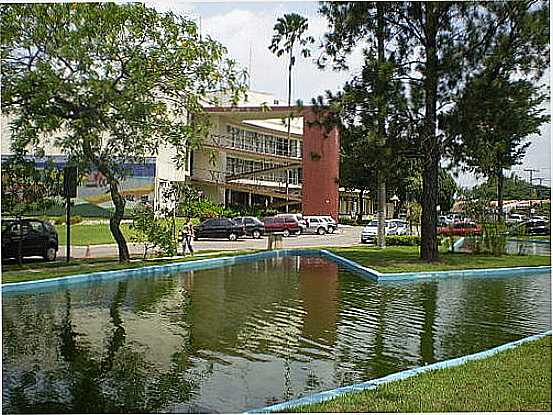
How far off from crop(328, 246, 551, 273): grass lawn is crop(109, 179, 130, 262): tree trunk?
16.5 ft

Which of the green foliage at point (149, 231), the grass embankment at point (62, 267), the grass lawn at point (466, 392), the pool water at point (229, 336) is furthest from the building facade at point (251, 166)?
the grass lawn at point (466, 392)

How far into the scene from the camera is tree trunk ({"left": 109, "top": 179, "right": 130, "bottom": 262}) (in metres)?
12.3

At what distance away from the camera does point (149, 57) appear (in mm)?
10422

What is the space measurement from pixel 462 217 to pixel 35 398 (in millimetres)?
14809

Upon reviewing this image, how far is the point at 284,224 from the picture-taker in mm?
25219

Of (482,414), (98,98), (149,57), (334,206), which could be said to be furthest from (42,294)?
(334,206)

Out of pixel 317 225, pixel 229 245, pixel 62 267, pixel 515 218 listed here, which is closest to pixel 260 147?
pixel 317 225

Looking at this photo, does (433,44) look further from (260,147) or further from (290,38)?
(260,147)

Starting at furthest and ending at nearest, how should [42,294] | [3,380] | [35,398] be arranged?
[42,294] < [3,380] < [35,398]

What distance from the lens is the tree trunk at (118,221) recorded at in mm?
12312

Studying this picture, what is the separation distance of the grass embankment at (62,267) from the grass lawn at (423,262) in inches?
163

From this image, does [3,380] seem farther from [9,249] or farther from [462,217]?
[462,217]

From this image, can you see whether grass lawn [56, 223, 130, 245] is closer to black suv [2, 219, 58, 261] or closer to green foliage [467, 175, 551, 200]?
black suv [2, 219, 58, 261]

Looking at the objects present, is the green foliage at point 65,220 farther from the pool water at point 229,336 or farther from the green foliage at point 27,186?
the pool water at point 229,336
